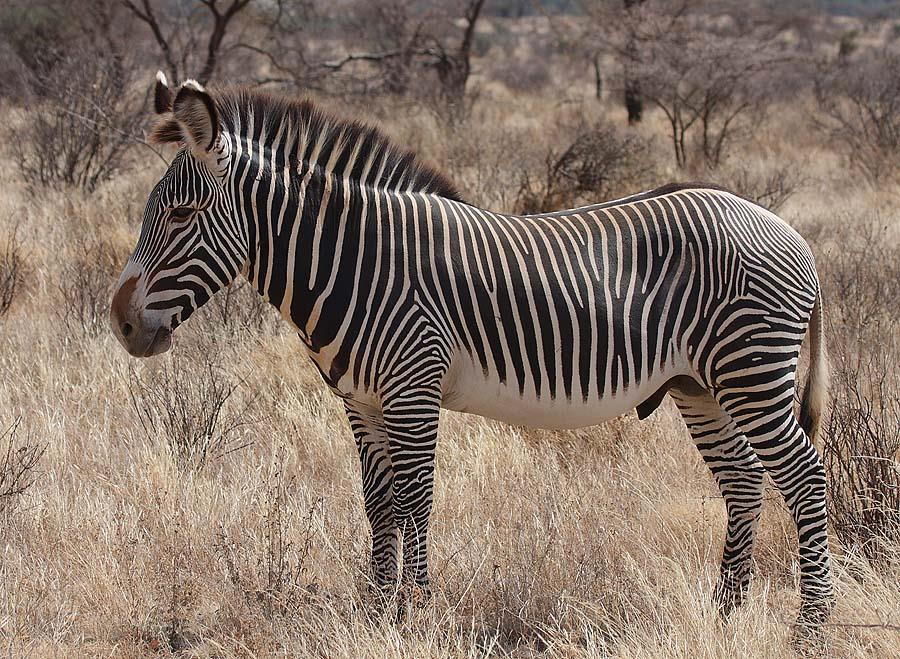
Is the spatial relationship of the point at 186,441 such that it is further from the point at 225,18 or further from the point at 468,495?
the point at 225,18

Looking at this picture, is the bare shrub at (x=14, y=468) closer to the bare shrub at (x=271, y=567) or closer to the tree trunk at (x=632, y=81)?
the bare shrub at (x=271, y=567)

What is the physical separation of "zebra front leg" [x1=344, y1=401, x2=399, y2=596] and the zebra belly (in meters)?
0.29

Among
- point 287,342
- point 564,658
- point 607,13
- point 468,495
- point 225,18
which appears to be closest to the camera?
point 564,658

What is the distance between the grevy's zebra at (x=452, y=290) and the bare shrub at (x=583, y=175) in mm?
6316

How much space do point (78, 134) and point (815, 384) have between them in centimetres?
880

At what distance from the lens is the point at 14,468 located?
4.42 metres

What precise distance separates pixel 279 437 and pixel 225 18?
11.8 metres

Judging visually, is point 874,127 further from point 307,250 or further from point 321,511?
point 307,250

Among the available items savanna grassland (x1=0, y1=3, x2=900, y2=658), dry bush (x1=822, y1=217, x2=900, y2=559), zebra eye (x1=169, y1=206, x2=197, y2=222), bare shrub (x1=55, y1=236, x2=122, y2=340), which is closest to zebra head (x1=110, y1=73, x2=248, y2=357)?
zebra eye (x1=169, y1=206, x2=197, y2=222)

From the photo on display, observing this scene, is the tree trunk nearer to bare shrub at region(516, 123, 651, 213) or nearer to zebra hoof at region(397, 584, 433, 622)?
bare shrub at region(516, 123, 651, 213)

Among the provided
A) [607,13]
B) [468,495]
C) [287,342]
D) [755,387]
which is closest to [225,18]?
[607,13]

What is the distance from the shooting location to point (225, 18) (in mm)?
15469

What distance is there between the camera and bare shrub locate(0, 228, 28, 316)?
7.21 m

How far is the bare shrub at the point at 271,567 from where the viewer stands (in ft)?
11.4
